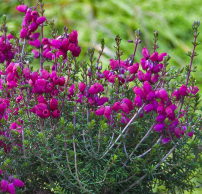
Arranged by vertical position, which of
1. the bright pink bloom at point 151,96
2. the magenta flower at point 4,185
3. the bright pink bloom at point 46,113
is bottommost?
the magenta flower at point 4,185

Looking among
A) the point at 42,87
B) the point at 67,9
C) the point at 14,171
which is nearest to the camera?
the point at 42,87

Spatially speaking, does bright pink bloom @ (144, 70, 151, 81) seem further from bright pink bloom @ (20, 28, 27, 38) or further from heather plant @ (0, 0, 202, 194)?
bright pink bloom @ (20, 28, 27, 38)

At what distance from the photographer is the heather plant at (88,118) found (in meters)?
0.51

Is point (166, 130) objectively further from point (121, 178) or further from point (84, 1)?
point (84, 1)

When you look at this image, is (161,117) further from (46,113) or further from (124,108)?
(46,113)

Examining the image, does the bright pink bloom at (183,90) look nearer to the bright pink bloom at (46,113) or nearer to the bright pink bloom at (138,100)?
the bright pink bloom at (138,100)

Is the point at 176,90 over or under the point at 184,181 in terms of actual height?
over

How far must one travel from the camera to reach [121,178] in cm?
56

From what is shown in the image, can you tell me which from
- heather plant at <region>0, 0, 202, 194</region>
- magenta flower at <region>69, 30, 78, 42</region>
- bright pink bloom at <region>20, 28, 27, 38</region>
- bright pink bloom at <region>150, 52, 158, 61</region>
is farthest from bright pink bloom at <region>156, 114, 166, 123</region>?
bright pink bloom at <region>20, 28, 27, 38</region>

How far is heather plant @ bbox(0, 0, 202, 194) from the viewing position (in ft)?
1.68

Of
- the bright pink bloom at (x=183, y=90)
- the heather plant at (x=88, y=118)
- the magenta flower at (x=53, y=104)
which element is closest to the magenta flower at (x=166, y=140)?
the heather plant at (x=88, y=118)

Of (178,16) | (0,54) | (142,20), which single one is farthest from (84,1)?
(0,54)

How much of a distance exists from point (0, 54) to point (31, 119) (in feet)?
0.63

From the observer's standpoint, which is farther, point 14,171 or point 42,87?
point 14,171
